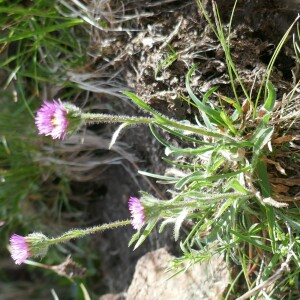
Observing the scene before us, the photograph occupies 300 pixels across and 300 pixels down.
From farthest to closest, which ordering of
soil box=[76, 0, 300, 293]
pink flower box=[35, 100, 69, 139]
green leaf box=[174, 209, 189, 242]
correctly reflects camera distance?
soil box=[76, 0, 300, 293] < green leaf box=[174, 209, 189, 242] < pink flower box=[35, 100, 69, 139]

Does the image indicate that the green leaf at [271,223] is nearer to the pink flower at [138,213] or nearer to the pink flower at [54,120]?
the pink flower at [138,213]

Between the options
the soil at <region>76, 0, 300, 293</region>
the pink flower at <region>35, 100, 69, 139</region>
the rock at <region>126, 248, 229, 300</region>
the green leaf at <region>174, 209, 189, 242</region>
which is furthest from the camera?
the rock at <region>126, 248, 229, 300</region>

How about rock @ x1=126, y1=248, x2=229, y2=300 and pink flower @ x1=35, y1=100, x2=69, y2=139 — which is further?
rock @ x1=126, y1=248, x2=229, y2=300

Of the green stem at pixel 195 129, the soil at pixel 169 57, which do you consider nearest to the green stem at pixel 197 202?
the green stem at pixel 195 129

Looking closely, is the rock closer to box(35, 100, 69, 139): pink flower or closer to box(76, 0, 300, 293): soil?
box(76, 0, 300, 293): soil

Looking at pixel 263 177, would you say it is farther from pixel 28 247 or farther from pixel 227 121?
pixel 28 247

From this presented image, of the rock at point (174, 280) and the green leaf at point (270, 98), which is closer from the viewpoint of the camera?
the green leaf at point (270, 98)

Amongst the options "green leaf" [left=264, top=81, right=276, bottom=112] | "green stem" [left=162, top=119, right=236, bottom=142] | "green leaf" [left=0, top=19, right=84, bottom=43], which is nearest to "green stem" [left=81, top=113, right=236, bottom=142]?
"green stem" [left=162, top=119, right=236, bottom=142]
